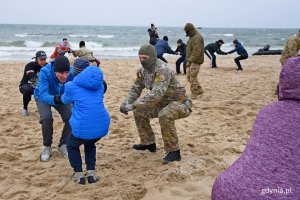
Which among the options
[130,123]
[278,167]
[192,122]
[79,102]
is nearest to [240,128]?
[192,122]

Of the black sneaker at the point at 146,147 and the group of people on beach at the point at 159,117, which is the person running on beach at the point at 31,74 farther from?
the black sneaker at the point at 146,147

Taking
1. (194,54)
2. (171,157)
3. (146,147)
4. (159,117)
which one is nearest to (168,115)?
(159,117)

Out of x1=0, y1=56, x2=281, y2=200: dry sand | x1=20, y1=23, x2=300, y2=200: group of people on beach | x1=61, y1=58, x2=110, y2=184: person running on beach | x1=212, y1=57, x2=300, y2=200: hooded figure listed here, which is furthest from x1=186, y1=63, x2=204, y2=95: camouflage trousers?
x1=212, y1=57, x2=300, y2=200: hooded figure

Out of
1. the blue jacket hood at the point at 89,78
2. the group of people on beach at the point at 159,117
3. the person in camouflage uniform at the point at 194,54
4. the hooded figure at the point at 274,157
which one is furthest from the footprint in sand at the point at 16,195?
the person in camouflage uniform at the point at 194,54

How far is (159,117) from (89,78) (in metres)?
1.09

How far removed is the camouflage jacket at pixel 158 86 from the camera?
14.4 ft

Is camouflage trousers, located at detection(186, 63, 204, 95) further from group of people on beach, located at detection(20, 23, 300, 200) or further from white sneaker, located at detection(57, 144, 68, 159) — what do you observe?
white sneaker, located at detection(57, 144, 68, 159)

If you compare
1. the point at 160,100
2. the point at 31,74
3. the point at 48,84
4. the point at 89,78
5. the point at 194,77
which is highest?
the point at 89,78

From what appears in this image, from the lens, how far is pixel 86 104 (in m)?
3.88

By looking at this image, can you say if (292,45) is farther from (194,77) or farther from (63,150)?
(63,150)

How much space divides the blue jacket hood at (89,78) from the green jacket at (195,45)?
4913mm

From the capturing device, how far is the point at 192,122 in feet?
21.5

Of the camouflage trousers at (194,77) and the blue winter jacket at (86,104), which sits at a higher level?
the blue winter jacket at (86,104)

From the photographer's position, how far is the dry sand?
390 centimetres
